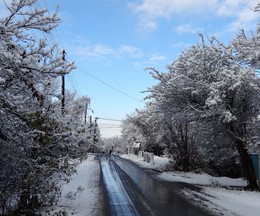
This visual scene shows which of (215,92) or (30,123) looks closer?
(30,123)

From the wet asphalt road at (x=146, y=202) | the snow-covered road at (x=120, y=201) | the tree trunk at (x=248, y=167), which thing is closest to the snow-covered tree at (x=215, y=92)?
the tree trunk at (x=248, y=167)

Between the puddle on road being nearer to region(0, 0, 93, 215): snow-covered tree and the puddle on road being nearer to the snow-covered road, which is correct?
the snow-covered road

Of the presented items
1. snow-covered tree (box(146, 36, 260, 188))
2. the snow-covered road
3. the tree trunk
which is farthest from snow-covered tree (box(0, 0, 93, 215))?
the tree trunk

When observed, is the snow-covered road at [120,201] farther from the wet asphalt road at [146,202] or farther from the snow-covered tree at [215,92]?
the snow-covered tree at [215,92]

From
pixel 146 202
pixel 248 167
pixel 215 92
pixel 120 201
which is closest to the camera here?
pixel 146 202

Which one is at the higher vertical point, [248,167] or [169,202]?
[248,167]

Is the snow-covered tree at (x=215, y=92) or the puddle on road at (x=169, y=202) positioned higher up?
the snow-covered tree at (x=215, y=92)

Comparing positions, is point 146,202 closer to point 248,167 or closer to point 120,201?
point 120,201

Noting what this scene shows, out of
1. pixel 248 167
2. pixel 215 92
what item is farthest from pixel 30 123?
pixel 248 167

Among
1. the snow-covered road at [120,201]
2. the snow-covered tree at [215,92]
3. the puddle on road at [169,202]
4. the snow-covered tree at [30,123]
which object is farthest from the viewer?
the snow-covered tree at [215,92]

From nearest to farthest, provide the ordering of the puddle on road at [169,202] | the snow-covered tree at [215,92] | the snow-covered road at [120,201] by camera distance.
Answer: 1. the snow-covered road at [120,201]
2. the puddle on road at [169,202]
3. the snow-covered tree at [215,92]

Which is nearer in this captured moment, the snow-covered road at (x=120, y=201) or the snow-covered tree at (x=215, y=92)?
the snow-covered road at (x=120, y=201)

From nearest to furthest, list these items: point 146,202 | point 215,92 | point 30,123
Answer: point 30,123 → point 146,202 → point 215,92

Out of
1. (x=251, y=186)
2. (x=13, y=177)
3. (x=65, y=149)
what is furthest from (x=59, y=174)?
(x=251, y=186)
